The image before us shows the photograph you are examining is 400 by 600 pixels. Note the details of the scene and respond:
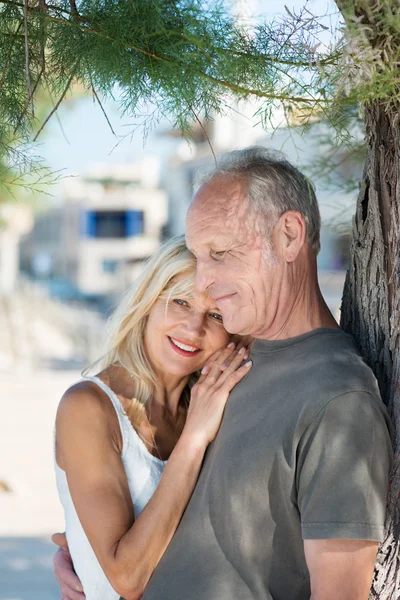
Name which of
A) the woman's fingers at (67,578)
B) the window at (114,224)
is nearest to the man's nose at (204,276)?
the woman's fingers at (67,578)

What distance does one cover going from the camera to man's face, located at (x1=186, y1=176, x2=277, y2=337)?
82.8 inches

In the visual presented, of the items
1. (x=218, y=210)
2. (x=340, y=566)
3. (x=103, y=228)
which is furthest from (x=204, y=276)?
(x=103, y=228)

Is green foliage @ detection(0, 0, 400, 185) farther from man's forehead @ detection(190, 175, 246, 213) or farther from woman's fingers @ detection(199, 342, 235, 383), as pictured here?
woman's fingers @ detection(199, 342, 235, 383)

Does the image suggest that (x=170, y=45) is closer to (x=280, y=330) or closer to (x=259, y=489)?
(x=280, y=330)

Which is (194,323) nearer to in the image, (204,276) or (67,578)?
(204,276)

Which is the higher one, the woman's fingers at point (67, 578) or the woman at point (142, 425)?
the woman at point (142, 425)

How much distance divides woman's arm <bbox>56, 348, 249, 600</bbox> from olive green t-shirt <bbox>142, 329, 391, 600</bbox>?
0.13 ft

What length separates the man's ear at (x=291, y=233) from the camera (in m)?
2.13

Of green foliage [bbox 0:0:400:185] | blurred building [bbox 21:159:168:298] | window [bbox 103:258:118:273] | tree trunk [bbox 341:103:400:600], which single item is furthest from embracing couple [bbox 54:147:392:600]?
window [bbox 103:258:118:273]

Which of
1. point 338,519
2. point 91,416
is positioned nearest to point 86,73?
point 91,416

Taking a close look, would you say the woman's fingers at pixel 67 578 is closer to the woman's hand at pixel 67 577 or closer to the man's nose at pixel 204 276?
the woman's hand at pixel 67 577

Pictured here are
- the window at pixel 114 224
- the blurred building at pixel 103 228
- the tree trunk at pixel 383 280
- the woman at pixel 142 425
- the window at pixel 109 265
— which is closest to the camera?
the tree trunk at pixel 383 280

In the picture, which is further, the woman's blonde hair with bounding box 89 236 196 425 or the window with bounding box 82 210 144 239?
the window with bounding box 82 210 144 239

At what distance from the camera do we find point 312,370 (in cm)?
193
